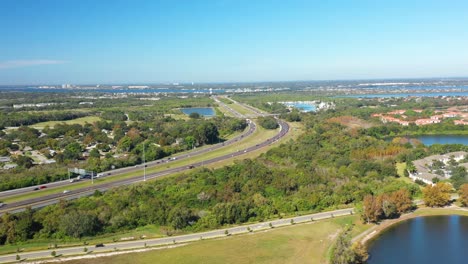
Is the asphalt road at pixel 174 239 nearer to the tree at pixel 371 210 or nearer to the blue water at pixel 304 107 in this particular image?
the tree at pixel 371 210

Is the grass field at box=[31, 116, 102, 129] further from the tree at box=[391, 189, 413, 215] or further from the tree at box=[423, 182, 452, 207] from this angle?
the tree at box=[423, 182, 452, 207]

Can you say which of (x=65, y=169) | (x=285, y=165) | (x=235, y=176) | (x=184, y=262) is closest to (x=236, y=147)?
(x=285, y=165)

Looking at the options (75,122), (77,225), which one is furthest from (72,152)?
(75,122)

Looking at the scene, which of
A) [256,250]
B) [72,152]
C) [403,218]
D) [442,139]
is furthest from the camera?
[442,139]

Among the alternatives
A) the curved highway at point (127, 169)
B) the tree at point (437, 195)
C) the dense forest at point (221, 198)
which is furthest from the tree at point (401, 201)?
the curved highway at point (127, 169)

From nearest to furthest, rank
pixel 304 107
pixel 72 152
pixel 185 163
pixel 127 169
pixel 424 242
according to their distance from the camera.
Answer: pixel 424 242, pixel 127 169, pixel 185 163, pixel 72 152, pixel 304 107

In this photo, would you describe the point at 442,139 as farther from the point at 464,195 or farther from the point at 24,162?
the point at 24,162

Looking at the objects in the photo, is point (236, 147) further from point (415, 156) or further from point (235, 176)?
point (415, 156)
